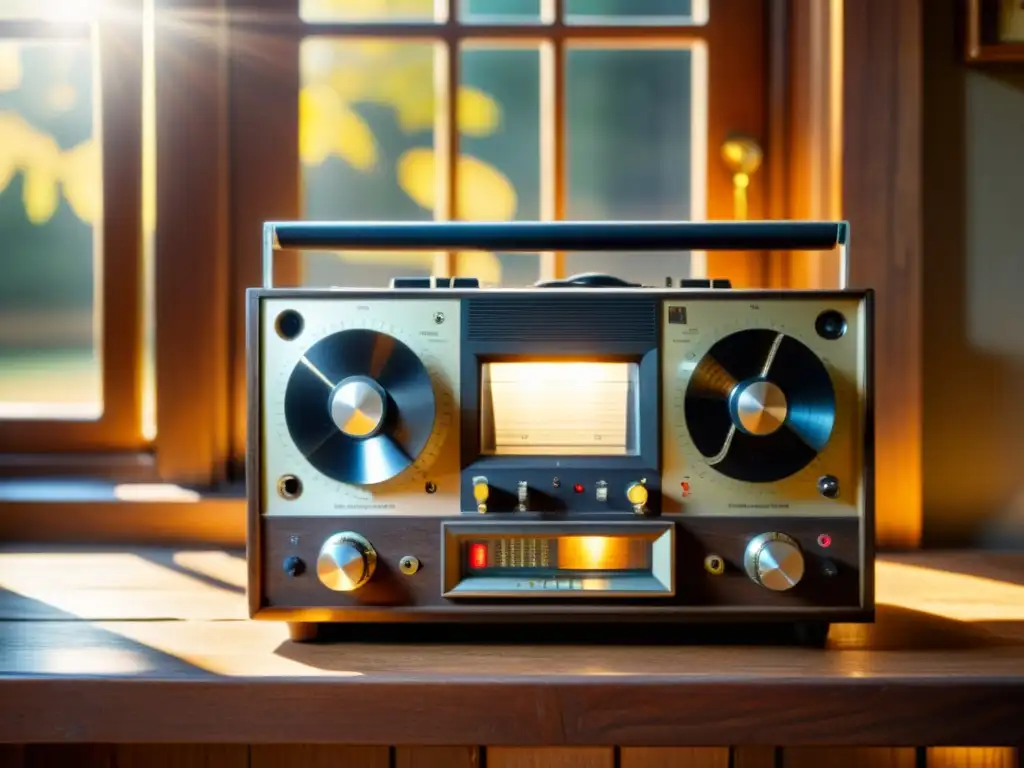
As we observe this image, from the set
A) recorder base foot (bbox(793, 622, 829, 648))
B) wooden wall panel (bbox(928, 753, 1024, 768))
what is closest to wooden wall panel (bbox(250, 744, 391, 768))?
recorder base foot (bbox(793, 622, 829, 648))

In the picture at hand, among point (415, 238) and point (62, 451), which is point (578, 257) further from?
point (62, 451)

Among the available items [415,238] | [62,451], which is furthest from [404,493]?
[62,451]

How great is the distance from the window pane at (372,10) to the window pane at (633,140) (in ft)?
0.75

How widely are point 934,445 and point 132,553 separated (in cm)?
104

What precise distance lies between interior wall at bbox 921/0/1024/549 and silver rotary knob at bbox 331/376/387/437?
2.47ft

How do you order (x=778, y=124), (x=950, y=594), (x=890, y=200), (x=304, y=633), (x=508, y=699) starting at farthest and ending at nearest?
1. (x=778, y=124)
2. (x=890, y=200)
3. (x=950, y=594)
4. (x=304, y=633)
5. (x=508, y=699)

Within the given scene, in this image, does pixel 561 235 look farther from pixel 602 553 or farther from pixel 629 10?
pixel 629 10

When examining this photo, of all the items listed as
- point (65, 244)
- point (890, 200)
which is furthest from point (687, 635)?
point (65, 244)

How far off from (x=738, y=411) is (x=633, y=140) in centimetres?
63

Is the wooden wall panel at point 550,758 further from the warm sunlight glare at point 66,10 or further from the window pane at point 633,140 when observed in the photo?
the warm sunlight glare at point 66,10

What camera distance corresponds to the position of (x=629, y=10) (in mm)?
1173

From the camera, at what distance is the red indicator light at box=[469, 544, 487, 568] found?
0.69 m

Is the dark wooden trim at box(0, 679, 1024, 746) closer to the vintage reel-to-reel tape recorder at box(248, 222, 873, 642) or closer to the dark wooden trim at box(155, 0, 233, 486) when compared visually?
the vintage reel-to-reel tape recorder at box(248, 222, 873, 642)

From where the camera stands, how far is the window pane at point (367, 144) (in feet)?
3.79
